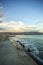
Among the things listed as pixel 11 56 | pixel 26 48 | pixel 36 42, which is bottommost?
pixel 11 56

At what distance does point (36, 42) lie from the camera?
11.2 ft

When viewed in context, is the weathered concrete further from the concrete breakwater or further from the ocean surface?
the ocean surface

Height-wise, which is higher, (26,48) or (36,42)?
(36,42)

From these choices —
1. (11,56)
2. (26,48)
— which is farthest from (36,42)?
(11,56)

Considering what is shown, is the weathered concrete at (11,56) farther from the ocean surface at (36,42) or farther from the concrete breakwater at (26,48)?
the ocean surface at (36,42)

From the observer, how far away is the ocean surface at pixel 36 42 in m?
3.38

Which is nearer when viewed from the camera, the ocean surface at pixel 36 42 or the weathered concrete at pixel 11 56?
the weathered concrete at pixel 11 56

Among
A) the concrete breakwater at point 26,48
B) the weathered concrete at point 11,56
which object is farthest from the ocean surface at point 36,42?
the weathered concrete at point 11,56

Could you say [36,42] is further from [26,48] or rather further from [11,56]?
[11,56]

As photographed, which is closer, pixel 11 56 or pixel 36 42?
pixel 11 56

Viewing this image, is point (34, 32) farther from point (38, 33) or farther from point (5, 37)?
point (5, 37)

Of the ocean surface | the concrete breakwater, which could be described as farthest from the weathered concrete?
the ocean surface

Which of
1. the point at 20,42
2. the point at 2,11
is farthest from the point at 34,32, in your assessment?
the point at 2,11

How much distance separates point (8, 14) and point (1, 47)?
0.74 metres
